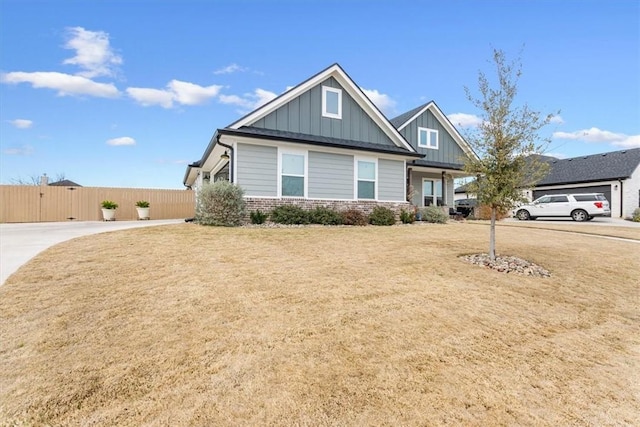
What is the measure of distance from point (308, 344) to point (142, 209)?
17727mm

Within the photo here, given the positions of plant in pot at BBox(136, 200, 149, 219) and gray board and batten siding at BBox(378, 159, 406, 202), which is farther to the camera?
plant in pot at BBox(136, 200, 149, 219)

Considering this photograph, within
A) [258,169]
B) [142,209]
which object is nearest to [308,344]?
[258,169]

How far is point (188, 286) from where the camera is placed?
4566mm

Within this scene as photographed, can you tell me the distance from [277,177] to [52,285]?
891 cm

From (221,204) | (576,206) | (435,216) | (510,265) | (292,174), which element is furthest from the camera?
(576,206)

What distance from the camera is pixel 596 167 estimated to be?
26312mm

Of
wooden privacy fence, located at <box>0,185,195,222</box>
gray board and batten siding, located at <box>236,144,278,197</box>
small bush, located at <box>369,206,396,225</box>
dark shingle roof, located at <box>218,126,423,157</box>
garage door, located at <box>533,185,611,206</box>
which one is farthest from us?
garage door, located at <box>533,185,611,206</box>

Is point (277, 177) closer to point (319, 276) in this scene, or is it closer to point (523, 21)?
point (319, 276)

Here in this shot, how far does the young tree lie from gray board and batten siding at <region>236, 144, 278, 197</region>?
7.88 m

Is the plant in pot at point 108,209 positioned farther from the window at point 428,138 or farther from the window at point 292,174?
the window at point 428,138

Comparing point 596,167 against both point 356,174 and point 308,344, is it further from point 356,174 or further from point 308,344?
point 308,344

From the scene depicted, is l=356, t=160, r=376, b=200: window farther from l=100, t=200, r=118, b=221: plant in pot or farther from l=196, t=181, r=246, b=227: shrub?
l=100, t=200, r=118, b=221: plant in pot

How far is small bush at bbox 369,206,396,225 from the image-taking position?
1366 centimetres

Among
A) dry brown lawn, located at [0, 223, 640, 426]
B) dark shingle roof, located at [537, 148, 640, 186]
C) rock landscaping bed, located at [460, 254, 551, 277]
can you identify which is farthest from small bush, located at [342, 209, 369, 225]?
dark shingle roof, located at [537, 148, 640, 186]
